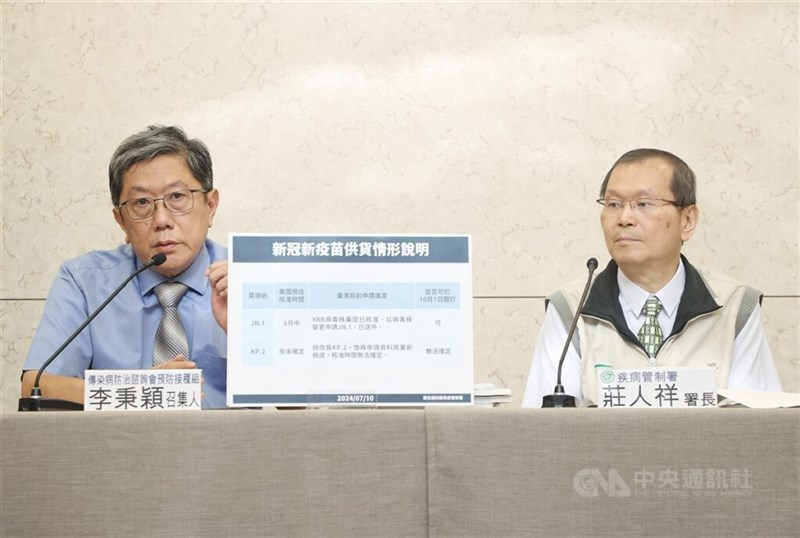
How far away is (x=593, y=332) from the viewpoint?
2.67 metres

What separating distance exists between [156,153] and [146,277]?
0.34 metres

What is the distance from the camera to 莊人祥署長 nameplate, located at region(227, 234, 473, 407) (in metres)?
1.89

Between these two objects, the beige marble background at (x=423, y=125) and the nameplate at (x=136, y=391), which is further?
the beige marble background at (x=423, y=125)

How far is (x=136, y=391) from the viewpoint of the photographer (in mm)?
1828

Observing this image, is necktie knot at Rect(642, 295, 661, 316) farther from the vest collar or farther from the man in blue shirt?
the man in blue shirt

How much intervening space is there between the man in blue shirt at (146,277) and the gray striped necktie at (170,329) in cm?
2

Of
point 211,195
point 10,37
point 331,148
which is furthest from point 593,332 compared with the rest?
point 10,37

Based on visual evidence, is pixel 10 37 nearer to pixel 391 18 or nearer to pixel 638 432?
pixel 391 18

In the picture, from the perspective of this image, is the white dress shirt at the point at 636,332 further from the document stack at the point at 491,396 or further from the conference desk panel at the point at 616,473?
the conference desk panel at the point at 616,473

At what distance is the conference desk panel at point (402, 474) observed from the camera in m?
1.67

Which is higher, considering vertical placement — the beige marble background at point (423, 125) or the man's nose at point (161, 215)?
the beige marble background at point (423, 125)

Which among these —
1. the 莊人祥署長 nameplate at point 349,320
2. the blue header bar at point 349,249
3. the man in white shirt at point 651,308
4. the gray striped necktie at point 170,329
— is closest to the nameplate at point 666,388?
the 莊人祥署長 nameplate at point 349,320

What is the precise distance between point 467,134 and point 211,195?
3.79 ft

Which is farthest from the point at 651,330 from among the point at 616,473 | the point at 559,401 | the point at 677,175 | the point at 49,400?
the point at 49,400
